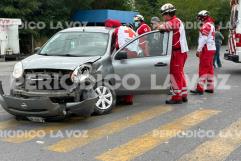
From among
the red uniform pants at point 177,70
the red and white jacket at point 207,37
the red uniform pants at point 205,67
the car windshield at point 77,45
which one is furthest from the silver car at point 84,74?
the red uniform pants at point 205,67

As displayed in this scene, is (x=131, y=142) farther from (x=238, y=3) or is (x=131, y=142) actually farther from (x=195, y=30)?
(x=195, y=30)

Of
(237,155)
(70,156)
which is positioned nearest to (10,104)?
(70,156)

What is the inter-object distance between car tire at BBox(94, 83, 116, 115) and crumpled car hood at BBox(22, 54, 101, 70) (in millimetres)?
568

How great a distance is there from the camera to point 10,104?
718 centimetres

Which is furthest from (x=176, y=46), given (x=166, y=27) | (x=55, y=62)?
(x=55, y=62)

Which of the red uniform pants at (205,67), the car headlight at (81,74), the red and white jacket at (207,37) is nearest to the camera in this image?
the car headlight at (81,74)

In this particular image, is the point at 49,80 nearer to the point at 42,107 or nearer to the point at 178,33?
the point at 42,107

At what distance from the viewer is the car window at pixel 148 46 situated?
8.92 meters

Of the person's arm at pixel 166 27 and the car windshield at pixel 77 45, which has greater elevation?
the person's arm at pixel 166 27

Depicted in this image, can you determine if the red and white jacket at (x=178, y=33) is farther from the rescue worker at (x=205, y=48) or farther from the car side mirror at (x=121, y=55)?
the rescue worker at (x=205, y=48)

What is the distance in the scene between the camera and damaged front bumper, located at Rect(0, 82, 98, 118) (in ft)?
22.8

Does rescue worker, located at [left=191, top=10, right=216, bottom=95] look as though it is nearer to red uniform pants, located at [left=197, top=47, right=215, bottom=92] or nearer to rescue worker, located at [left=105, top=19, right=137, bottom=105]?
red uniform pants, located at [left=197, top=47, right=215, bottom=92]

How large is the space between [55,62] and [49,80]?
437mm

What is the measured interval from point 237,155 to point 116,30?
4391mm
